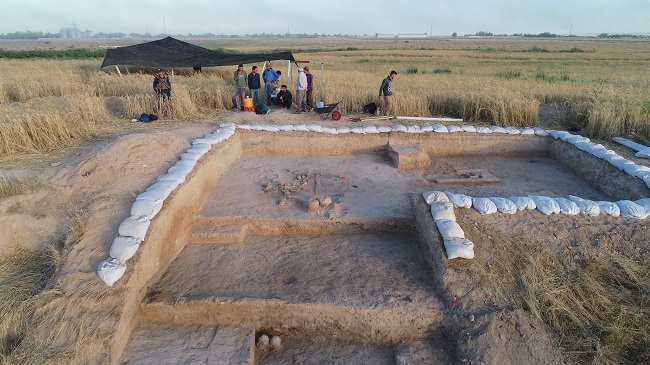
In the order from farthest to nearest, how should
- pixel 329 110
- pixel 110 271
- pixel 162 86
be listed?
1. pixel 162 86
2. pixel 329 110
3. pixel 110 271

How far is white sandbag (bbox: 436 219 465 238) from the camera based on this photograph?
3691mm

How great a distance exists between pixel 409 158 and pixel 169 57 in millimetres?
10295

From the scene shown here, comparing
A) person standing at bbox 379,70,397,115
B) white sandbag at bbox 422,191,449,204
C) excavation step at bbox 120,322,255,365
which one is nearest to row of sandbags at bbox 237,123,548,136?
person standing at bbox 379,70,397,115

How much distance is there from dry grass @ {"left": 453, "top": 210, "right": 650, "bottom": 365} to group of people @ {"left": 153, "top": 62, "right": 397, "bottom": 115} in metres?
5.39

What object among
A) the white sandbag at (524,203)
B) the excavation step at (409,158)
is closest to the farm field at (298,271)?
the white sandbag at (524,203)

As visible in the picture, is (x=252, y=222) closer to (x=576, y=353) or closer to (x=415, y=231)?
(x=415, y=231)

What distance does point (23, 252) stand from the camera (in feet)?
12.2

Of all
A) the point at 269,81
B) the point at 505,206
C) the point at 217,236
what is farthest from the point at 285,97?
the point at 505,206

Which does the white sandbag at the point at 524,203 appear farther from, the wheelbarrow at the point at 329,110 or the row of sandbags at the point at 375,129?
the wheelbarrow at the point at 329,110

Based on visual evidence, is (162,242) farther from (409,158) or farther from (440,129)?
(440,129)

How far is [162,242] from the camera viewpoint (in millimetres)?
3807

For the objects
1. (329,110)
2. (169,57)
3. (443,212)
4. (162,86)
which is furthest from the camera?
(169,57)

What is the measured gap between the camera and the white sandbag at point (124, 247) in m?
3.30

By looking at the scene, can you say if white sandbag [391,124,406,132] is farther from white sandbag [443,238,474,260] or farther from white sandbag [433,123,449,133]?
white sandbag [443,238,474,260]
